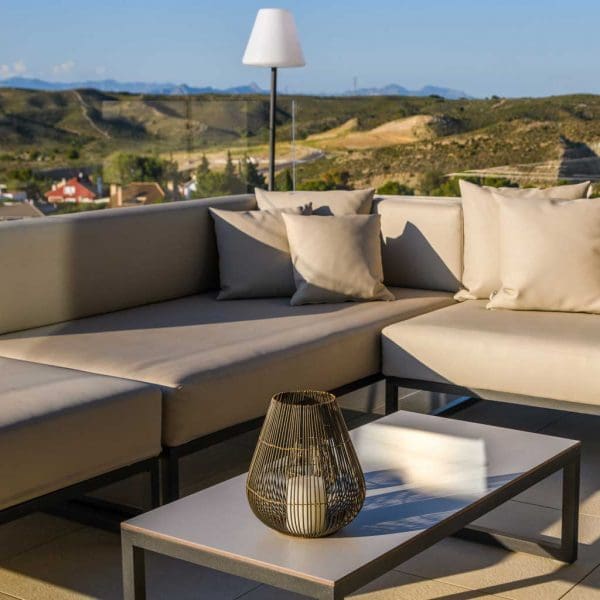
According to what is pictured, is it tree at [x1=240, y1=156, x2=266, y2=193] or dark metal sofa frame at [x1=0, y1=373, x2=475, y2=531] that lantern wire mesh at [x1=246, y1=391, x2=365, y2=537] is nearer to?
dark metal sofa frame at [x1=0, y1=373, x2=475, y2=531]

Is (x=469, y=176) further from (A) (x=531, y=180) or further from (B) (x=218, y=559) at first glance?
(B) (x=218, y=559)

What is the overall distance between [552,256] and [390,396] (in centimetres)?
74

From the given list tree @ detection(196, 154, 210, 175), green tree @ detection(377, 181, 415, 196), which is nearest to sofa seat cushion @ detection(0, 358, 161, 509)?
tree @ detection(196, 154, 210, 175)

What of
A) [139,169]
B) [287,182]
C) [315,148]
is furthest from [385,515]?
[315,148]

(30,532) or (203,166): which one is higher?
(203,166)

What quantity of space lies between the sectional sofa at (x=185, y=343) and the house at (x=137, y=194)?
116 inches

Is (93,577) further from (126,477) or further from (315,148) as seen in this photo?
(315,148)

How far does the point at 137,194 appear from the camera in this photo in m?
7.72

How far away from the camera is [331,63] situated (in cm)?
1483

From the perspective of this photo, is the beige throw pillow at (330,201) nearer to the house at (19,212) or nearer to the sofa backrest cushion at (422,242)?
the sofa backrest cushion at (422,242)

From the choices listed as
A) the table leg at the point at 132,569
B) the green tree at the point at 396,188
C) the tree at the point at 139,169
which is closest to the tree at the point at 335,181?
the green tree at the point at 396,188

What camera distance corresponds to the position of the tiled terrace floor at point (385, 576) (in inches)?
103

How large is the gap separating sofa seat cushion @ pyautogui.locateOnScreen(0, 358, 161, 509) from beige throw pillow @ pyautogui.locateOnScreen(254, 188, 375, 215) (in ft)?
5.29

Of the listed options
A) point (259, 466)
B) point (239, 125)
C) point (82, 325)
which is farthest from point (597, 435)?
point (239, 125)
